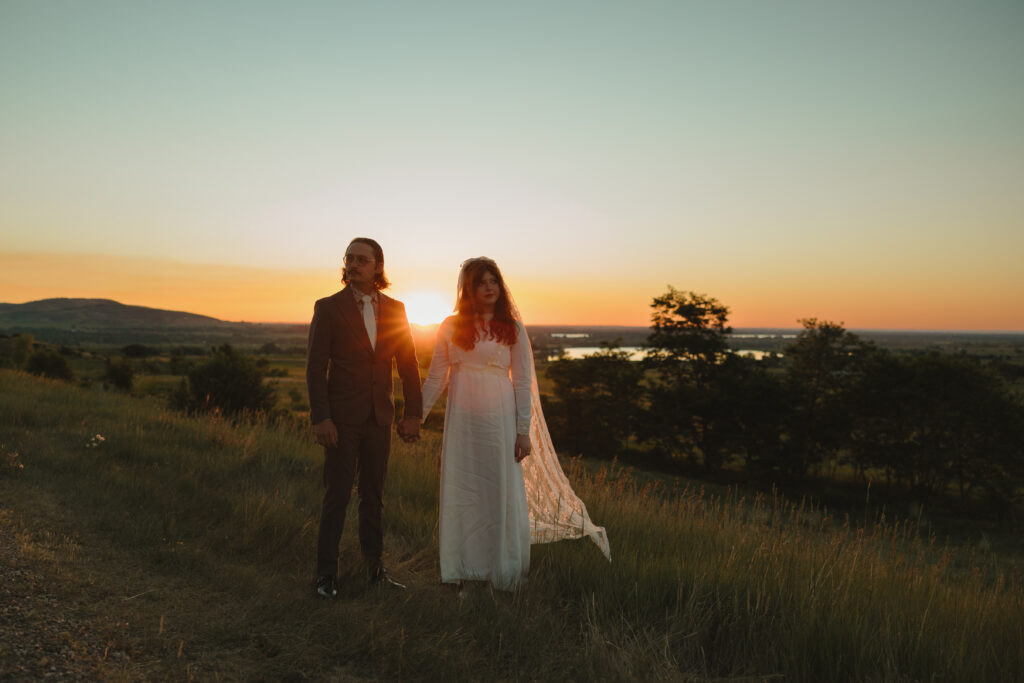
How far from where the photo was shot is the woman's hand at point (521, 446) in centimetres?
453

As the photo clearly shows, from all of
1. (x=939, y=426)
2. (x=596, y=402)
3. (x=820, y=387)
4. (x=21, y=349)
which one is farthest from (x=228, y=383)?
(x=939, y=426)

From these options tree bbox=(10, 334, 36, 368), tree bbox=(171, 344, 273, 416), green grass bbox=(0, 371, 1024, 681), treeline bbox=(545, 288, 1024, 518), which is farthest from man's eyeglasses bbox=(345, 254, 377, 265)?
tree bbox=(10, 334, 36, 368)

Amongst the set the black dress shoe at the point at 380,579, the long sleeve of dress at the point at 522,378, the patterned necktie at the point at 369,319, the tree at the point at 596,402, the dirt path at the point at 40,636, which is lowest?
the tree at the point at 596,402

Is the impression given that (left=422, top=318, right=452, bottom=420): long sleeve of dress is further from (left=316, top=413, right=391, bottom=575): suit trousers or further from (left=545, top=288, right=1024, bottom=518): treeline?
(left=545, top=288, right=1024, bottom=518): treeline

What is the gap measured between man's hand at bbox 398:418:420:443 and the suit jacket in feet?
0.36

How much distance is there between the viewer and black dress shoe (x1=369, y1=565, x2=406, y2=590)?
4316mm

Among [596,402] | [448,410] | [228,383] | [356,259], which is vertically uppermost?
[356,259]

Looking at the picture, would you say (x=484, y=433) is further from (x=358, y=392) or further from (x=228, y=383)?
(x=228, y=383)

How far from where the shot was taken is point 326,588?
417cm

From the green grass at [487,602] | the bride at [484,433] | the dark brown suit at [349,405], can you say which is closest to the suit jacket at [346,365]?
the dark brown suit at [349,405]

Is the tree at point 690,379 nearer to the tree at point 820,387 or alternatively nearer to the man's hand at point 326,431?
the tree at point 820,387

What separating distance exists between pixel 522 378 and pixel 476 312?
64 centimetres

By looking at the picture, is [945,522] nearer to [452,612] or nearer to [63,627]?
[452,612]

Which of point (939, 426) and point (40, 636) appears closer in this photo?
point (40, 636)
